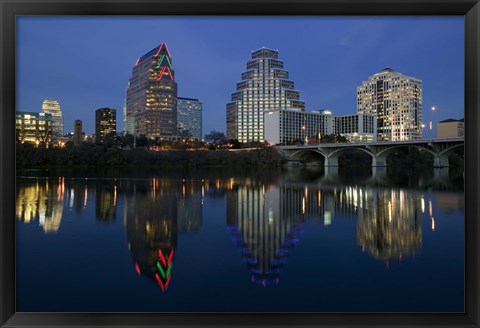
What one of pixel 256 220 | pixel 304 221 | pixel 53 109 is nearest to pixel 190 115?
pixel 53 109

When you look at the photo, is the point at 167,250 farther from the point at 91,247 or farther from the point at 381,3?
the point at 381,3

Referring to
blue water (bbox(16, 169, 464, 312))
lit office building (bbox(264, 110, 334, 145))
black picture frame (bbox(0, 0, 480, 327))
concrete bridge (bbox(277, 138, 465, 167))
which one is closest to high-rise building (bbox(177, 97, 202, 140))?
lit office building (bbox(264, 110, 334, 145))

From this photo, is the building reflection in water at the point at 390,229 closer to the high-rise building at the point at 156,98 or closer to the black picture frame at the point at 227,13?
the black picture frame at the point at 227,13

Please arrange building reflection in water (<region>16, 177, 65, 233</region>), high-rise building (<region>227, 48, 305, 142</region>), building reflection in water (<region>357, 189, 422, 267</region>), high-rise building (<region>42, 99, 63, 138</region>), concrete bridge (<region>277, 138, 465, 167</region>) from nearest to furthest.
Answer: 1. building reflection in water (<region>357, 189, 422, 267</region>)
2. building reflection in water (<region>16, 177, 65, 233</region>)
3. concrete bridge (<region>277, 138, 465, 167</region>)
4. high-rise building (<region>42, 99, 63, 138</region>)
5. high-rise building (<region>227, 48, 305, 142</region>)

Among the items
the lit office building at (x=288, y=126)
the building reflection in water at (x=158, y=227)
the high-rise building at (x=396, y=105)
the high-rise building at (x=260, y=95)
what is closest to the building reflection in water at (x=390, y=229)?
the building reflection in water at (x=158, y=227)

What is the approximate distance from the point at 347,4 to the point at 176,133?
10323 centimetres

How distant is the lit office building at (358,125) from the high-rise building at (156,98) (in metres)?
47.6

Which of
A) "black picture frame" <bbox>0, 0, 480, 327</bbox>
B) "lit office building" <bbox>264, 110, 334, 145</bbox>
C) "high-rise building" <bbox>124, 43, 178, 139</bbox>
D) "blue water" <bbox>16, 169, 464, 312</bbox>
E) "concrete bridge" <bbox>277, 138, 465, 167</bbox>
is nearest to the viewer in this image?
"black picture frame" <bbox>0, 0, 480, 327</bbox>

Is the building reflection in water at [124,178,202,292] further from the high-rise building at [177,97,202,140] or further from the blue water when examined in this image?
the high-rise building at [177,97,202,140]

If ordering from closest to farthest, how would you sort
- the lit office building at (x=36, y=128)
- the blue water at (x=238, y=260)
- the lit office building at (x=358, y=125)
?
the blue water at (x=238, y=260) < the lit office building at (x=36, y=128) < the lit office building at (x=358, y=125)

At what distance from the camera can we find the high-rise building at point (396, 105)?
311 ft

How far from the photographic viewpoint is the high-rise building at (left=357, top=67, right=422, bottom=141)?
311ft

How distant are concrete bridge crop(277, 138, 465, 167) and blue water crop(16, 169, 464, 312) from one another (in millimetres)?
33760

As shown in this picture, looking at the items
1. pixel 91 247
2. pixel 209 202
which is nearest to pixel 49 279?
pixel 91 247
